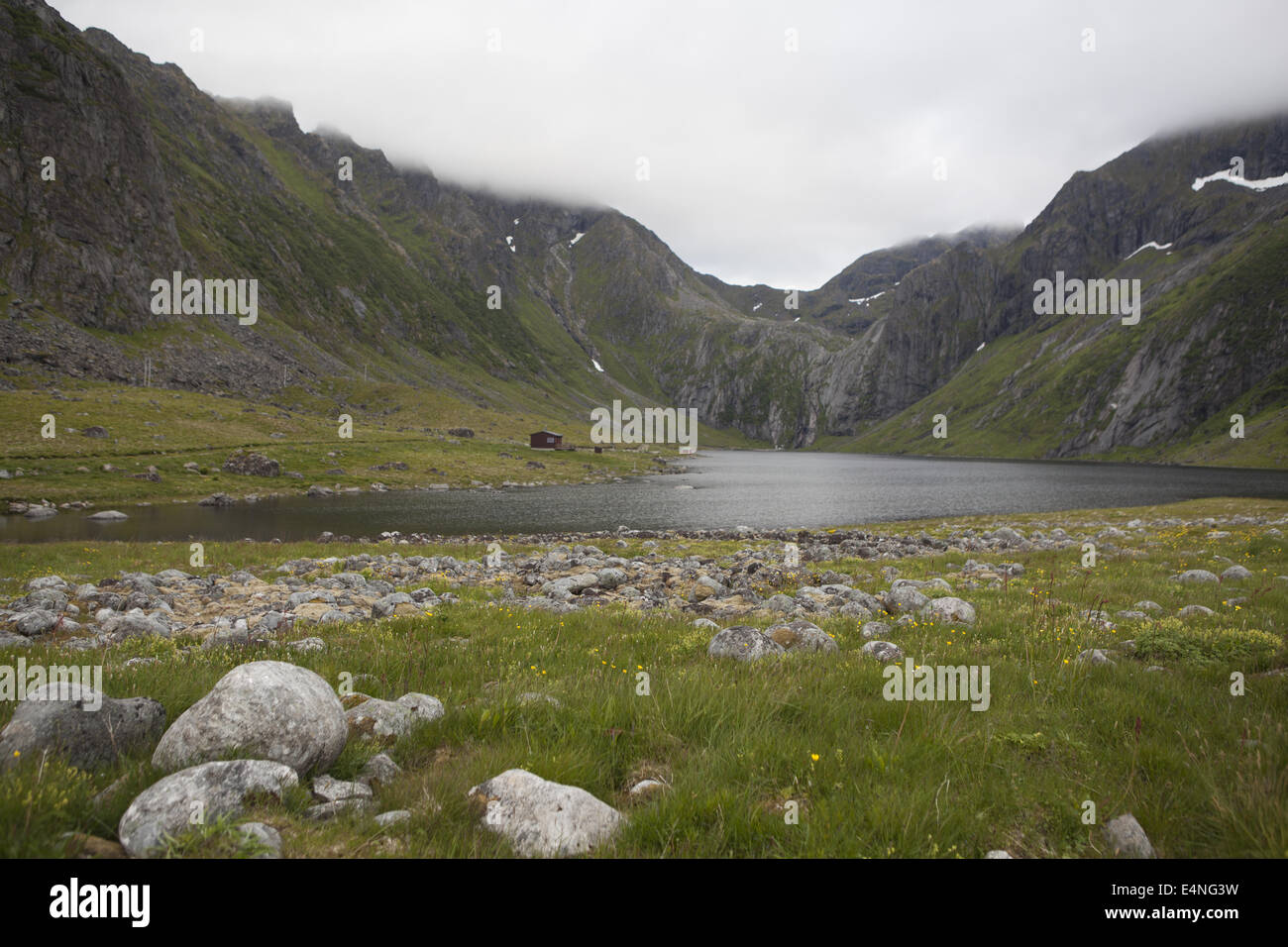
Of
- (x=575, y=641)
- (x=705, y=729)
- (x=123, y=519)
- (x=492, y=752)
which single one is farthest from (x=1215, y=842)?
(x=123, y=519)

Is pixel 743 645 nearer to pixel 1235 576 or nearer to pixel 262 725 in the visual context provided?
pixel 262 725

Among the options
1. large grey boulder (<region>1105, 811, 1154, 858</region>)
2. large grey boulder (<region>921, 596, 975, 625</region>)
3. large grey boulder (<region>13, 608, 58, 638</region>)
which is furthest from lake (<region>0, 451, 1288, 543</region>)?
large grey boulder (<region>1105, 811, 1154, 858</region>)

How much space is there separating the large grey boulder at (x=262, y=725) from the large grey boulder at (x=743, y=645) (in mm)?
5745

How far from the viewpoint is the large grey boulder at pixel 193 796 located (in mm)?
3684

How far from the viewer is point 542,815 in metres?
4.23

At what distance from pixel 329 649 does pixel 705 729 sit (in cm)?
649

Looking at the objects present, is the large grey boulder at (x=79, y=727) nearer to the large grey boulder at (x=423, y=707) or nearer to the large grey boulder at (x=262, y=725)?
the large grey boulder at (x=262, y=725)

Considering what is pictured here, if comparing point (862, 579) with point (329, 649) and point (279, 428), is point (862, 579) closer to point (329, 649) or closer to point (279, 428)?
point (329, 649)

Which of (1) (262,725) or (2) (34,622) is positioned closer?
(1) (262,725)

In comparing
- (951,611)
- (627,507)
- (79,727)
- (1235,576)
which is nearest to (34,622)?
(79,727)

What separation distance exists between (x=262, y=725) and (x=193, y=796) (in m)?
0.93

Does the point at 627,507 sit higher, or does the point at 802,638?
the point at 802,638

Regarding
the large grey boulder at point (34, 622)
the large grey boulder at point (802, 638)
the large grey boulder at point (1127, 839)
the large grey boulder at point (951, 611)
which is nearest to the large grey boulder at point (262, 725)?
the large grey boulder at point (1127, 839)

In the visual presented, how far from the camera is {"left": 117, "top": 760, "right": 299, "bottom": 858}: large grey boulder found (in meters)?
3.68
